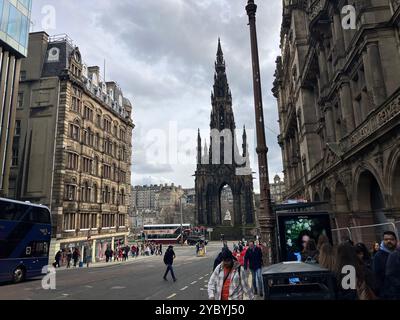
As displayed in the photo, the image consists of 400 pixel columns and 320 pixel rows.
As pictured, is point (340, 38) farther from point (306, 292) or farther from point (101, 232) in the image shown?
point (101, 232)

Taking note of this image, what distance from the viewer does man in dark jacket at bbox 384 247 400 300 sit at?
4.65m

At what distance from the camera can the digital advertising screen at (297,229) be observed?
12.4 metres

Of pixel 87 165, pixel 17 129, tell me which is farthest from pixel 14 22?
pixel 87 165

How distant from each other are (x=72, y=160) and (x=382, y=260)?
34486 millimetres

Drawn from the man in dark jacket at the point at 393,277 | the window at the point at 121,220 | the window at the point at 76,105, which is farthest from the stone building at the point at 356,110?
the window at the point at 121,220

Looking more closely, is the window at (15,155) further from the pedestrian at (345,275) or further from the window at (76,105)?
the pedestrian at (345,275)

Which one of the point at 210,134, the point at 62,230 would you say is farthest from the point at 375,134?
the point at 210,134

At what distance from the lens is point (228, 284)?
5.55 m

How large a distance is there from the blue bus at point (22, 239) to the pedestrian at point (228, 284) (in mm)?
14620

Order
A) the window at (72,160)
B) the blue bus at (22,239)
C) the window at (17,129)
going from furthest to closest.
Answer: the window at (17,129) → the window at (72,160) → the blue bus at (22,239)

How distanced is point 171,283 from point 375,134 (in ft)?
39.8

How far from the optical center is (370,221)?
1564cm

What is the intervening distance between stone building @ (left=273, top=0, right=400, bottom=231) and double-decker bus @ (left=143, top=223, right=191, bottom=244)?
43013mm

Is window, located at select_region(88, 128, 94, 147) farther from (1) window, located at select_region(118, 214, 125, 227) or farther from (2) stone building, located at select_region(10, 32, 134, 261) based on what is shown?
(1) window, located at select_region(118, 214, 125, 227)
